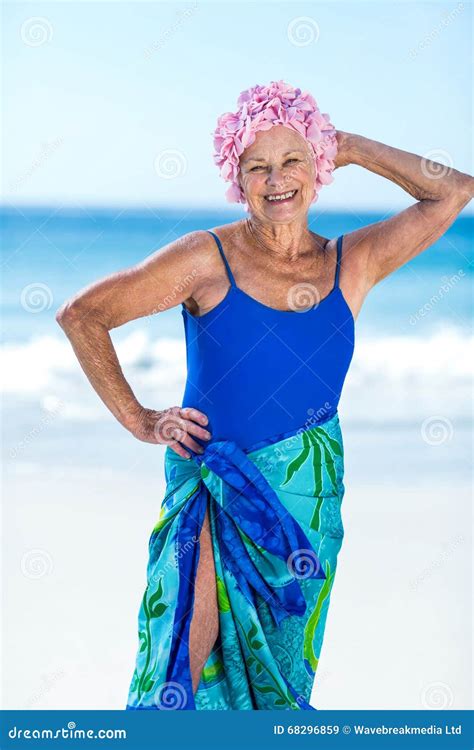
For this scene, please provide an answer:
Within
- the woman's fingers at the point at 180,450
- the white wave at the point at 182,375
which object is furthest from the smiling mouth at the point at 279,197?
the white wave at the point at 182,375

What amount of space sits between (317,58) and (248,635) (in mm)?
5015

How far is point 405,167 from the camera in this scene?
2943 millimetres

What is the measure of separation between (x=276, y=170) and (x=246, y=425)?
1.91 feet

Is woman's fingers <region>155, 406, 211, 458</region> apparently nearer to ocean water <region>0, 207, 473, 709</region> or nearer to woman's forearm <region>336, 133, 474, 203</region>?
woman's forearm <region>336, 133, 474, 203</region>

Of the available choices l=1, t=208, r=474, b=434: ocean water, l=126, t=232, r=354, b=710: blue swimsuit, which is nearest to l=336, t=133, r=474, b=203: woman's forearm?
l=126, t=232, r=354, b=710: blue swimsuit

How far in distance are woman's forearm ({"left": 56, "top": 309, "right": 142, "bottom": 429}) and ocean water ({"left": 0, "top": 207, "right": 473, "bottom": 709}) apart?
1194 millimetres

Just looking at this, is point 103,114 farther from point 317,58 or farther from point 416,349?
point 416,349

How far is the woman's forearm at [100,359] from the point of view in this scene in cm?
273

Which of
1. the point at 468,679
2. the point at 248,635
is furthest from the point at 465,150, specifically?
the point at 248,635

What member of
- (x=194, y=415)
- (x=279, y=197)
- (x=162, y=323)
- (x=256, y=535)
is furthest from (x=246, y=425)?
(x=162, y=323)

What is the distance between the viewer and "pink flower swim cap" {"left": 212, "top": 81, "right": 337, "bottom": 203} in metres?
2.75

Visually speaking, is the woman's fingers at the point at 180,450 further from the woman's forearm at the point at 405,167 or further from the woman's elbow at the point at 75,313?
the woman's forearm at the point at 405,167

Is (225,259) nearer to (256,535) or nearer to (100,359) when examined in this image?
(100,359)

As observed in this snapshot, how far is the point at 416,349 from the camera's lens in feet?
25.3
